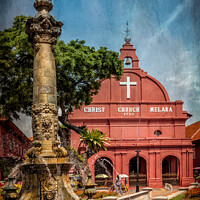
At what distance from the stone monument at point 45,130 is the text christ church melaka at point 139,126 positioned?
2447cm

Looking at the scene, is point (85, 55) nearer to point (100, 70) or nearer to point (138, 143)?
point (100, 70)

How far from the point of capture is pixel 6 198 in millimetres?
8820

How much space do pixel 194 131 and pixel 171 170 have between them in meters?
8.98

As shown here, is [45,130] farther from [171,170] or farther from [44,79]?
[171,170]

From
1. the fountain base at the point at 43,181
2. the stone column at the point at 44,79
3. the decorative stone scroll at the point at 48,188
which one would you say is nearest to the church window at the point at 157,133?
the stone column at the point at 44,79

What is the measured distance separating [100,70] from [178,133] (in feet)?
60.6

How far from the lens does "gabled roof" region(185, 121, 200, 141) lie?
4109cm

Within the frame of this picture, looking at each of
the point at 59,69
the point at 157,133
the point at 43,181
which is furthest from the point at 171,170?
the point at 43,181

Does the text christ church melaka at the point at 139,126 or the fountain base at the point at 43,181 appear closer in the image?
the fountain base at the point at 43,181

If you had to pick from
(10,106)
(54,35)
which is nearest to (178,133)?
(10,106)

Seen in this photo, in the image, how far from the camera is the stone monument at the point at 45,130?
27.8 feet

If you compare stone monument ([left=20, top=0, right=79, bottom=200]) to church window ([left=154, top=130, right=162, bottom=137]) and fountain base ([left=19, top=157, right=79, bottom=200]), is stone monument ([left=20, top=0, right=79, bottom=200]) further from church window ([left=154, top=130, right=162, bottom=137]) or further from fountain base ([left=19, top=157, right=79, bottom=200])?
church window ([left=154, top=130, right=162, bottom=137])

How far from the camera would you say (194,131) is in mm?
43438

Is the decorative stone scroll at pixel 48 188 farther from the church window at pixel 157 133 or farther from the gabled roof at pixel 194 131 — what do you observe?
the gabled roof at pixel 194 131
